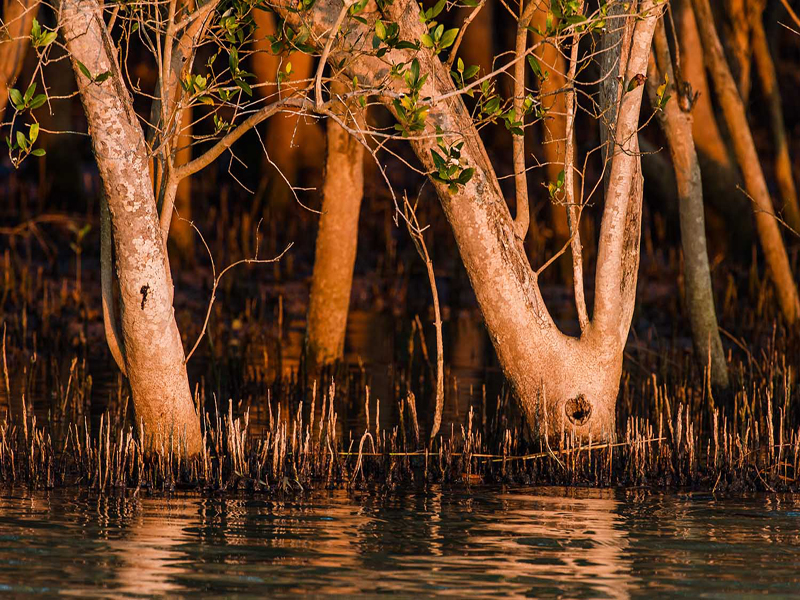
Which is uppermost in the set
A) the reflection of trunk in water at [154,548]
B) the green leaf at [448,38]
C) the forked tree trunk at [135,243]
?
the green leaf at [448,38]

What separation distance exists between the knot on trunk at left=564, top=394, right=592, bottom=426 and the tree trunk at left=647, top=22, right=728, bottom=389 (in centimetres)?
202

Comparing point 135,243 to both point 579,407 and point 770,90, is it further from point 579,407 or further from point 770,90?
point 770,90

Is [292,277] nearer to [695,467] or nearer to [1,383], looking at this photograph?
[1,383]

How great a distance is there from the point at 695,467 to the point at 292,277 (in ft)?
32.3

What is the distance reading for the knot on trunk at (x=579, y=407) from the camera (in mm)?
8438

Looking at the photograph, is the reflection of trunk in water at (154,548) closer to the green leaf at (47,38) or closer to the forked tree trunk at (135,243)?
the forked tree trunk at (135,243)

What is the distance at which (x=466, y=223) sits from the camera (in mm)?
8133

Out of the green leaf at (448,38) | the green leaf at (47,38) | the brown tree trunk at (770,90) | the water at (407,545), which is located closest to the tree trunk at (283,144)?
the brown tree trunk at (770,90)

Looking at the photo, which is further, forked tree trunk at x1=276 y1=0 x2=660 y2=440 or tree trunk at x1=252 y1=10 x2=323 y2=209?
tree trunk at x1=252 y1=10 x2=323 y2=209

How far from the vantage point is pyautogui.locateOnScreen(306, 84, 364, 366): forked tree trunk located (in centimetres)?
1164

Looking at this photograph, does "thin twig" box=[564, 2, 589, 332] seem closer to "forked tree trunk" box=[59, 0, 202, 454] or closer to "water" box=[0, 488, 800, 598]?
"water" box=[0, 488, 800, 598]

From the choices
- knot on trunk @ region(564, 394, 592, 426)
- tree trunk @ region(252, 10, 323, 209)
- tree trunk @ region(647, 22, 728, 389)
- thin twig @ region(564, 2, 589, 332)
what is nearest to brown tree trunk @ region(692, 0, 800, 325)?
tree trunk @ region(647, 22, 728, 389)

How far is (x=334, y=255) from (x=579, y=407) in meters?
3.84

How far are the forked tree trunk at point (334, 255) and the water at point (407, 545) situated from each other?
4258 mm
